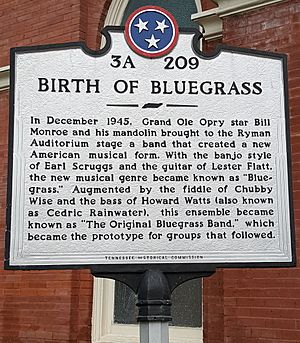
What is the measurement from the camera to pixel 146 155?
10.9 feet

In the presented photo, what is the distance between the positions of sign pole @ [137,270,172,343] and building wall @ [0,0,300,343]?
5.98 ft

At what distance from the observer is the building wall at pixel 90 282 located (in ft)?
15.8

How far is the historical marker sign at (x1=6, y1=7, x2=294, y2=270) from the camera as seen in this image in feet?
10.6

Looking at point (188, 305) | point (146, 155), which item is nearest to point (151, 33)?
point (146, 155)

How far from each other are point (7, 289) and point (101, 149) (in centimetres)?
416

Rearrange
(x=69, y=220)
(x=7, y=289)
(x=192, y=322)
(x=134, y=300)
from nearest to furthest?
(x=69, y=220)
(x=192, y=322)
(x=134, y=300)
(x=7, y=289)

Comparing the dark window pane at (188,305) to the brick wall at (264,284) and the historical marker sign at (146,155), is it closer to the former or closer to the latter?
the brick wall at (264,284)

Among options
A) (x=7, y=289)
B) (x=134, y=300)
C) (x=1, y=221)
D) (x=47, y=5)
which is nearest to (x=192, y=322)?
(x=134, y=300)

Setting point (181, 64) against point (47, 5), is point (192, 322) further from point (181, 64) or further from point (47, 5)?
point (47, 5)

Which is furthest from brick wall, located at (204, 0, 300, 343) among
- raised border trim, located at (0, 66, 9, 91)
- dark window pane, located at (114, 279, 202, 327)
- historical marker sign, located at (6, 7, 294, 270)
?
raised border trim, located at (0, 66, 9, 91)

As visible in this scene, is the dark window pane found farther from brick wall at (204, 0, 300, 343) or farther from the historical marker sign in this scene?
the historical marker sign

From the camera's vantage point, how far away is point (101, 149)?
3.32m

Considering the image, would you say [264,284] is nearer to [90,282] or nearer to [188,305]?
[188,305]

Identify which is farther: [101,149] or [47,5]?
[47,5]
